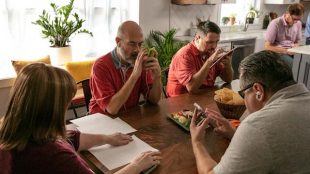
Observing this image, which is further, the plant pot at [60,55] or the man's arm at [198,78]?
the plant pot at [60,55]

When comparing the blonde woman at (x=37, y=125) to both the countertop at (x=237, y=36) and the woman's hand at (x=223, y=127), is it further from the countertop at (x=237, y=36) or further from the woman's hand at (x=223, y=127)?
the countertop at (x=237, y=36)

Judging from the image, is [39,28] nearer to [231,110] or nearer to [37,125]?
[231,110]

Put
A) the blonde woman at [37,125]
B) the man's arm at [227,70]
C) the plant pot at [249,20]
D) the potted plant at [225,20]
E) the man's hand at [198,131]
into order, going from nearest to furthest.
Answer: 1. the blonde woman at [37,125]
2. the man's hand at [198,131]
3. the man's arm at [227,70]
4. the potted plant at [225,20]
5. the plant pot at [249,20]

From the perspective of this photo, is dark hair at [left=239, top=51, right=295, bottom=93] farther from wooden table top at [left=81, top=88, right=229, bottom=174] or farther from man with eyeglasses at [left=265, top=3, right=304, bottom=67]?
man with eyeglasses at [left=265, top=3, right=304, bottom=67]

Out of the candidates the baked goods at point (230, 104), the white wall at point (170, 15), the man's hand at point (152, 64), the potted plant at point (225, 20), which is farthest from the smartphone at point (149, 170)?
the potted plant at point (225, 20)

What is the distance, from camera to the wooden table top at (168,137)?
4.09ft

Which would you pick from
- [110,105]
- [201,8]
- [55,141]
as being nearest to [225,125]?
[110,105]

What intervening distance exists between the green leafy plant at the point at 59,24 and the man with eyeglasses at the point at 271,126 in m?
2.45

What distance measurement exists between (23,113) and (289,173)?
2.87ft

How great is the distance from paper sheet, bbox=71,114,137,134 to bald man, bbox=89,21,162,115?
152 mm

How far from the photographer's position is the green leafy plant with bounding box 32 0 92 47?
314 cm

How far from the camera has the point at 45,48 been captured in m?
3.41

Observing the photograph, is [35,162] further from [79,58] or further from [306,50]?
[306,50]

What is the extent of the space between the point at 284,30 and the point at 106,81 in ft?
11.8
